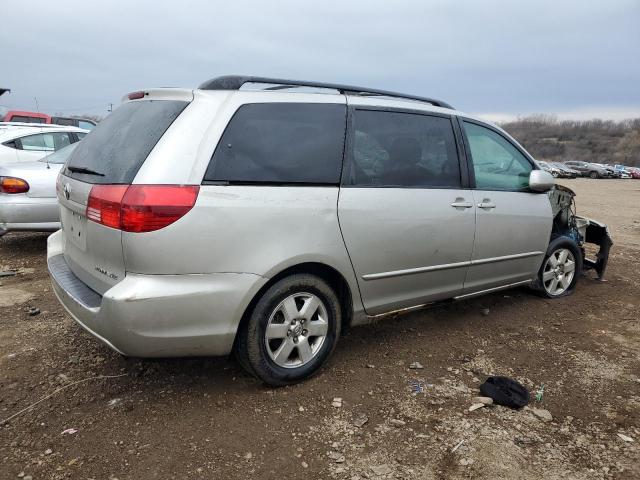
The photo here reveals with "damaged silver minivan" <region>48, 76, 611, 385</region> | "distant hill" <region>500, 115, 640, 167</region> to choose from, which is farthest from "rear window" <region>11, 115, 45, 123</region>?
"distant hill" <region>500, 115, 640, 167</region>

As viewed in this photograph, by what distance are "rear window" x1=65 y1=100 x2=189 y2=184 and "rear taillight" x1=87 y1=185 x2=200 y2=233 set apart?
4.0 inches

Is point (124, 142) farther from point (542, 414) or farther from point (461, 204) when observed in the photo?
point (542, 414)

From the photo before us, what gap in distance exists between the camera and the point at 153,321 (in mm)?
2482

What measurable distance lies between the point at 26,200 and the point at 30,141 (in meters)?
2.44

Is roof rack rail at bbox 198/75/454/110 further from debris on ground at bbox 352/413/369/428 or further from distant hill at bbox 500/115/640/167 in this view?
distant hill at bbox 500/115/640/167

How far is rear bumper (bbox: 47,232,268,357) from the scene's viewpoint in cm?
246

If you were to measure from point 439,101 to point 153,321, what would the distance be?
8.88 feet

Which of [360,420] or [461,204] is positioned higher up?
[461,204]

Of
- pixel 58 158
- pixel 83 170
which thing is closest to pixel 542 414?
pixel 83 170

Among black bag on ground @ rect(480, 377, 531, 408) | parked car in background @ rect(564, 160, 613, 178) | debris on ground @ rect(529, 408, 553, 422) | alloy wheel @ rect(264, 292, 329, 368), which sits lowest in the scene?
parked car in background @ rect(564, 160, 613, 178)

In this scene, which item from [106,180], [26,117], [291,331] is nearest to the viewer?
[106,180]

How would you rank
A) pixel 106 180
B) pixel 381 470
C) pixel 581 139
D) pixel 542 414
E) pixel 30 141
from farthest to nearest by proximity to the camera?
pixel 581 139 < pixel 30 141 < pixel 542 414 < pixel 106 180 < pixel 381 470

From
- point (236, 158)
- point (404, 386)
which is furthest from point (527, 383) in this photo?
point (236, 158)

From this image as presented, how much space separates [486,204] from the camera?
3861 millimetres
